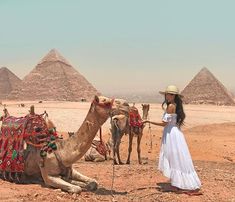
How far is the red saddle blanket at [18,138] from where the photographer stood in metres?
8.58

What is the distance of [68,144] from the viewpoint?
26.3 feet

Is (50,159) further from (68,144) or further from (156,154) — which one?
(156,154)

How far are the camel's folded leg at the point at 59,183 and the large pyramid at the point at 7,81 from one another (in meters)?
107

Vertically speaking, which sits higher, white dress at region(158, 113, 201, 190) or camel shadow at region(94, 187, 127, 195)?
white dress at region(158, 113, 201, 190)

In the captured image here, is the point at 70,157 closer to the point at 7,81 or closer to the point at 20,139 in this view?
the point at 20,139

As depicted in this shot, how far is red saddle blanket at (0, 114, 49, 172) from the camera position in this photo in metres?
8.58

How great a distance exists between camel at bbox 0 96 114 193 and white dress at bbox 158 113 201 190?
127 cm

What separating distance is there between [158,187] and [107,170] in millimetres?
2064

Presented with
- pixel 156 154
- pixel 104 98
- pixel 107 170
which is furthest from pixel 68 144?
pixel 156 154

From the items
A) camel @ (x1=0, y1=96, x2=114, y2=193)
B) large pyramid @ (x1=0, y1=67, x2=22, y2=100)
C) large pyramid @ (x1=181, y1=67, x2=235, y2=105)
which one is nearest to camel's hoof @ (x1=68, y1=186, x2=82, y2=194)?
camel @ (x1=0, y1=96, x2=114, y2=193)

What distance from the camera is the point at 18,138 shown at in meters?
8.72

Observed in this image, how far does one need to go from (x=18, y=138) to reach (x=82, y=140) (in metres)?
1.55

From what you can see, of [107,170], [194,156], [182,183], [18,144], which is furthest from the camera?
[194,156]

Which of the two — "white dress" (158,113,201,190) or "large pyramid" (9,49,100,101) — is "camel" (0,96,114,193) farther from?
"large pyramid" (9,49,100,101)
